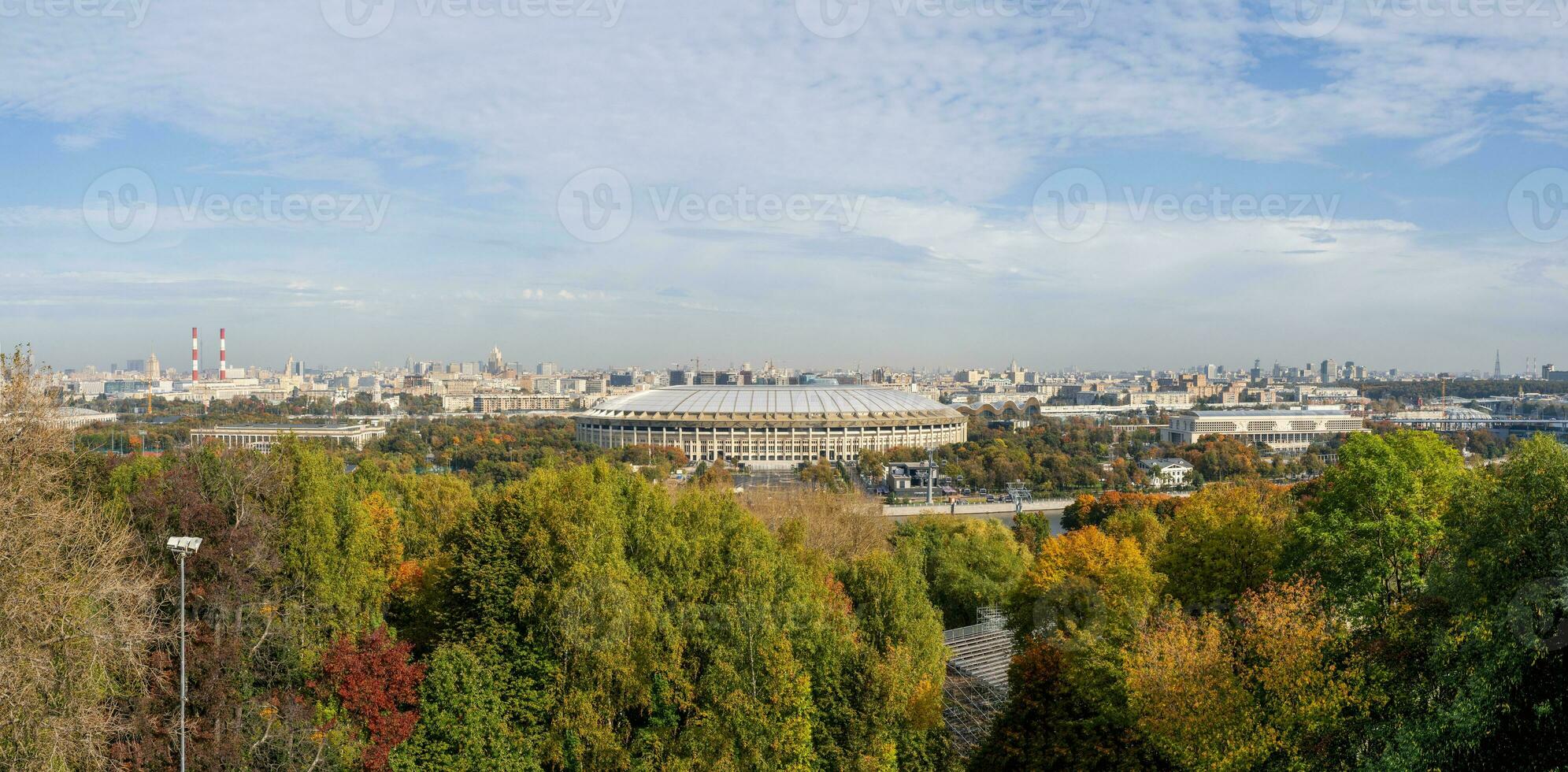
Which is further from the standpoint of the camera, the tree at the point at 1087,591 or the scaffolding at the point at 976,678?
the scaffolding at the point at 976,678

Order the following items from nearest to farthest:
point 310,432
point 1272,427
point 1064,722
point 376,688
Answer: point 1064,722, point 376,688, point 310,432, point 1272,427

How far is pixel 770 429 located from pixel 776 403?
3.03m

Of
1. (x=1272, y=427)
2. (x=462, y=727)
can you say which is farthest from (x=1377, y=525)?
(x=1272, y=427)

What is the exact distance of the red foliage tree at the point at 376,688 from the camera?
1049 cm

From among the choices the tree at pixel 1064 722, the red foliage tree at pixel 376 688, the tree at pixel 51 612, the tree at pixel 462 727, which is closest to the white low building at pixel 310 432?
the red foliage tree at pixel 376 688

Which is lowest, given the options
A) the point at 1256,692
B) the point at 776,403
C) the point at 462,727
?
the point at 462,727

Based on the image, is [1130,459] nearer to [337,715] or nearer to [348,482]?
[348,482]

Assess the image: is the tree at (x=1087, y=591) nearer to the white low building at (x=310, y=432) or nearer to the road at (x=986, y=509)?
the road at (x=986, y=509)

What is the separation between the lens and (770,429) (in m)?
62.6

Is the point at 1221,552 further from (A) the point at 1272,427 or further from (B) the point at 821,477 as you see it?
(A) the point at 1272,427

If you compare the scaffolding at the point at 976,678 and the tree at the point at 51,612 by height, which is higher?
the tree at the point at 51,612

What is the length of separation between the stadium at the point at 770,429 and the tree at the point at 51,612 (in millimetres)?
49281

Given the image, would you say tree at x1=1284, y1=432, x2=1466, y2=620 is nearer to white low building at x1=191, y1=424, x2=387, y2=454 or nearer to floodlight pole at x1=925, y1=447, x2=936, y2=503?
floodlight pole at x1=925, y1=447, x2=936, y2=503

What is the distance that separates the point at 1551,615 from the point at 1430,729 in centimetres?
125
